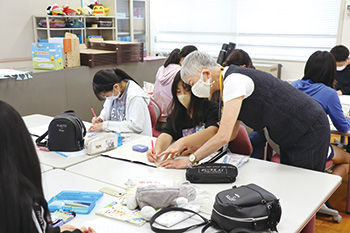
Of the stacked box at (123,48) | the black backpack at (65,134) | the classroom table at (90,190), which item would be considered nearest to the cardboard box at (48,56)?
the stacked box at (123,48)

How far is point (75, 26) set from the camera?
5363 mm

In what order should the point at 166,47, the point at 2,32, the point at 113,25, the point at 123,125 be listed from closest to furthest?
the point at 123,125 → the point at 2,32 → the point at 113,25 → the point at 166,47

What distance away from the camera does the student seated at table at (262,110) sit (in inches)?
66.5

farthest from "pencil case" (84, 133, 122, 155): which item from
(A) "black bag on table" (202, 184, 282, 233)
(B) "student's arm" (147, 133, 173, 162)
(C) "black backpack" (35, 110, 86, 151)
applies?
(A) "black bag on table" (202, 184, 282, 233)

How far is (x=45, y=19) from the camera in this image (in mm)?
5207

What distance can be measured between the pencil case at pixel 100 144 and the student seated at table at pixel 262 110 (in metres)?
0.39

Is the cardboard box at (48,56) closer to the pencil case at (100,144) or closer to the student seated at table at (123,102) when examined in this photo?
the student seated at table at (123,102)

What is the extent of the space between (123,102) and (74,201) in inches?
49.0

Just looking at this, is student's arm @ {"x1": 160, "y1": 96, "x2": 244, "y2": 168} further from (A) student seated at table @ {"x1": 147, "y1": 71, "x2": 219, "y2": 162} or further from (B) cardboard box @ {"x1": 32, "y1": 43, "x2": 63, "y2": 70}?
(B) cardboard box @ {"x1": 32, "y1": 43, "x2": 63, "y2": 70}

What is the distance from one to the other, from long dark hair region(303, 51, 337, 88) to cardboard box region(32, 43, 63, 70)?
8.17 ft

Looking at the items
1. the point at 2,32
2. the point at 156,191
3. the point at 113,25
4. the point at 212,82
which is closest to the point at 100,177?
the point at 156,191

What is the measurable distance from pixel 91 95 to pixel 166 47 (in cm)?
316

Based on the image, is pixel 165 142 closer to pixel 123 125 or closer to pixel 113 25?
pixel 123 125

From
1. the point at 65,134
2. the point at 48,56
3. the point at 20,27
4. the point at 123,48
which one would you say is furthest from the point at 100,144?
the point at 20,27
